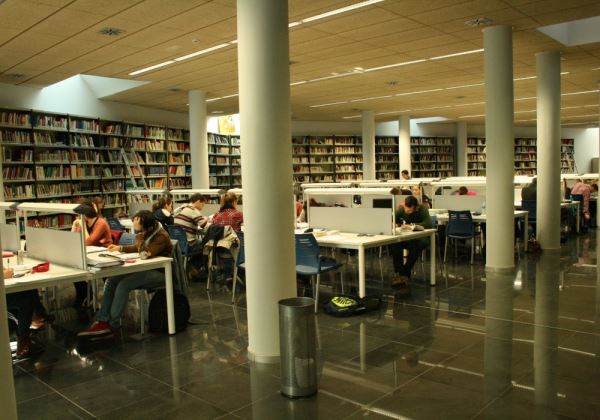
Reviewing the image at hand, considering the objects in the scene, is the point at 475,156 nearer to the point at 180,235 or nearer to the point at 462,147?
the point at 462,147

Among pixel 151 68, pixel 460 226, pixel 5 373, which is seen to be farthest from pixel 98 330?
pixel 460 226

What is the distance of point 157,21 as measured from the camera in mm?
5867

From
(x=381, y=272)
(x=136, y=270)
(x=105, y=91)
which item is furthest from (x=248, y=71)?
(x=105, y=91)

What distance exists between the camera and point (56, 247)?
4695 millimetres

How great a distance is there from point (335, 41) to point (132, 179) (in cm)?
602

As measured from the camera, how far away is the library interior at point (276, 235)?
11.1 feet

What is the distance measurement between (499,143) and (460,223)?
1556mm

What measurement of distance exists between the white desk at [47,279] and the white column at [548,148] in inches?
277

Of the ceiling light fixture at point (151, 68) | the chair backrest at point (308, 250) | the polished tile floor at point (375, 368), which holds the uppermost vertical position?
the ceiling light fixture at point (151, 68)

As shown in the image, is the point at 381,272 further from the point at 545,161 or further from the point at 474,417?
the point at 474,417

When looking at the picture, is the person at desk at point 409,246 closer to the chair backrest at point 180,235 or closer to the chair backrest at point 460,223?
the chair backrest at point 460,223

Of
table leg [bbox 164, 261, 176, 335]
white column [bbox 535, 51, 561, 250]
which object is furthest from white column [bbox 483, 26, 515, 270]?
table leg [bbox 164, 261, 176, 335]

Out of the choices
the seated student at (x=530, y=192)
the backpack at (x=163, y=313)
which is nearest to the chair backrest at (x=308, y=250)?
the backpack at (x=163, y=313)

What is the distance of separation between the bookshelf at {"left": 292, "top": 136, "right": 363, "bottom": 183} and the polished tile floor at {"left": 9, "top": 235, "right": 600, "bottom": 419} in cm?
1097
